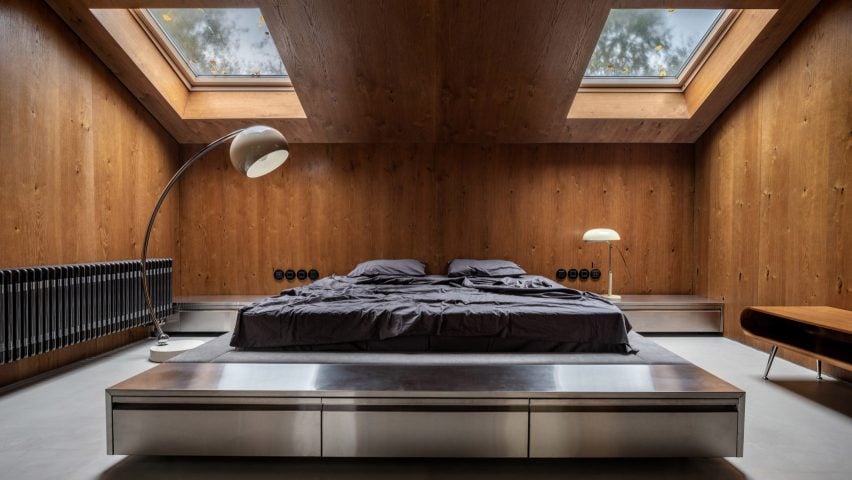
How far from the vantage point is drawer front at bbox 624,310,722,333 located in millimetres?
3955

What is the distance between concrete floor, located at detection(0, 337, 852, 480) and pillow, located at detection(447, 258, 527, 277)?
1.87 metres

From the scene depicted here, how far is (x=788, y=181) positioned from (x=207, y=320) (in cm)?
461

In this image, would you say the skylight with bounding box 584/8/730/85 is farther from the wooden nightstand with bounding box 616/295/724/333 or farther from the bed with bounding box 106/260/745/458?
the bed with bounding box 106/260/745/458

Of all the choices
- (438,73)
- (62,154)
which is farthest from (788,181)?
(62,154)

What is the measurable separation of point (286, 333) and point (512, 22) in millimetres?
2439

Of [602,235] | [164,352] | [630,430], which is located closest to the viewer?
[630,430]

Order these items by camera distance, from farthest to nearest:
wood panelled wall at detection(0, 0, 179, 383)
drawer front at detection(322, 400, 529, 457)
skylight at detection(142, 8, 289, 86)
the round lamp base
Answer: skylight at detection(142, 8, 289, 86) → the round lamp base → wood panelled wall at detection(0, 0, 179, 383) → drawer front at detection(322, 400, 529, 457)

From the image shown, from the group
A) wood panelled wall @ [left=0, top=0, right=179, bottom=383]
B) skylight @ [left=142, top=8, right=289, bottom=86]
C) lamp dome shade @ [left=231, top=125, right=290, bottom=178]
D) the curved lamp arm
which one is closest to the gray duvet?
lamp dome shade @ [left=231, top=125, right=290, bottom=178]

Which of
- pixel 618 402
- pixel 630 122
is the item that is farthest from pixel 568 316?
pixel 630 122

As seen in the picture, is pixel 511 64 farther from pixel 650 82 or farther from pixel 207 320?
pixel 207 320

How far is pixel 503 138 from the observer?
4.37 metres

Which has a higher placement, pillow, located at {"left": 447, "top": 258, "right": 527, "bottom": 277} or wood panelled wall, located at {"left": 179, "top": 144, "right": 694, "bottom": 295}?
wood panelled wall, located at {"left": 179, "top": 144, "right": 694, "bottom": 295}

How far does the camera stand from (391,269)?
13.0 feet

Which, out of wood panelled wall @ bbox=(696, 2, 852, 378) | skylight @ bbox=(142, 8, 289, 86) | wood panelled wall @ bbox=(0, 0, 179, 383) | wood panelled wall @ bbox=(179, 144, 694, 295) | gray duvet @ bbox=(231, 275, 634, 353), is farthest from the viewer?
wood panelled wall @ bbox=(179, 144, 694, 295)
